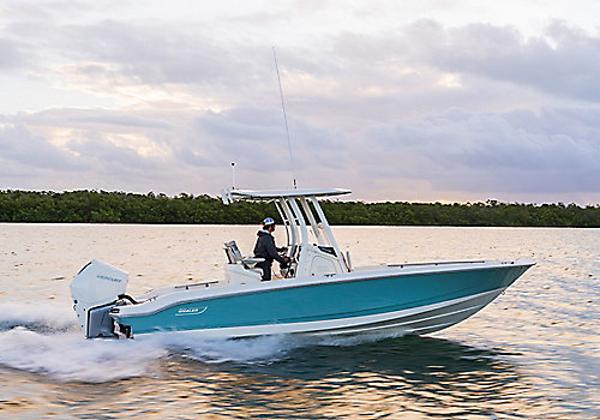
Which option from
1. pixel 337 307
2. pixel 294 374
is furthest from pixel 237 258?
pixel 294 374

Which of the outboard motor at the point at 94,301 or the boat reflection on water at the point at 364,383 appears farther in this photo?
the outboard motor at the point at 94,301

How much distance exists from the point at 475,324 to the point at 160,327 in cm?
826

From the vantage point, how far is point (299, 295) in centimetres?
1277

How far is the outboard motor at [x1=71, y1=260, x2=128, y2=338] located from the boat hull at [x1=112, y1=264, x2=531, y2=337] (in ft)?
0.93

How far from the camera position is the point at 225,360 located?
12.8 m

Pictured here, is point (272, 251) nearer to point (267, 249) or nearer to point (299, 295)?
point (267, 249)

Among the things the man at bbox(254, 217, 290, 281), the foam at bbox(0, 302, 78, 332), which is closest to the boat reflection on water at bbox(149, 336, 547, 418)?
the man at bbox(254, 217, 290, 281)

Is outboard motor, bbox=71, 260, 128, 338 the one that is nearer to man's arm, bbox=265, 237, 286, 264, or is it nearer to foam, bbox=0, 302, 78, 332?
foam, bbox=0, 302, 78, 332

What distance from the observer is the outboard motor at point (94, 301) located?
12.7 meters

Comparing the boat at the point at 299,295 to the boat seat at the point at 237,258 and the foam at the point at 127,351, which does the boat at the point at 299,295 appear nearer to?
the boat seat at the point at 237,258

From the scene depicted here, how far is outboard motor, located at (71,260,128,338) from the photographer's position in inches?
502

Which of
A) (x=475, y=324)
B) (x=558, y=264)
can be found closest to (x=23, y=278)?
(x=475, y=324)

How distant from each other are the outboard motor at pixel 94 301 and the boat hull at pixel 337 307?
0.28 m

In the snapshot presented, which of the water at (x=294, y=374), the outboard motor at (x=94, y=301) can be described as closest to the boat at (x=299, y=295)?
the outboard motor at (x=94, y=301)
